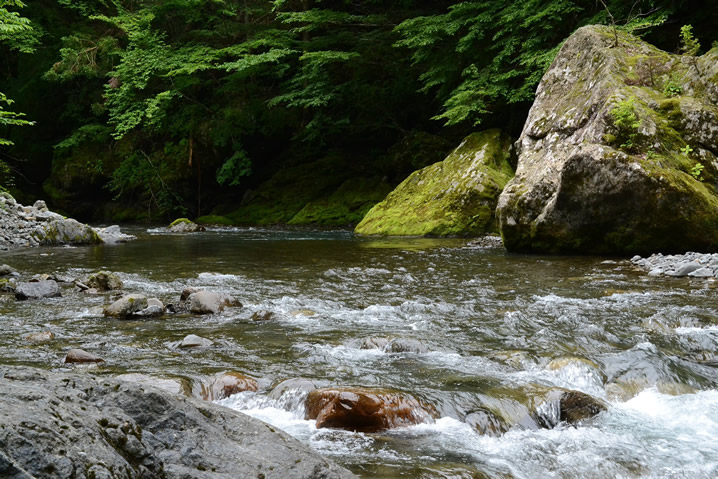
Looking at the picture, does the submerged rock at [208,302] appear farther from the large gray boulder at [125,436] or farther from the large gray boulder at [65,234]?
the large gray boulder at [65,234]

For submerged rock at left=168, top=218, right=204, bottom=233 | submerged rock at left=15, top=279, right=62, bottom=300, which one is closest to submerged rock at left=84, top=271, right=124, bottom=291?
submerged rock at left=15, top=279, right=62, bottom=300

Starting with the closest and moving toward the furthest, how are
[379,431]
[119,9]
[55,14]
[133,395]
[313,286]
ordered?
[133,395] < [379,431] < [313,286] < [119,9] < [55,14]

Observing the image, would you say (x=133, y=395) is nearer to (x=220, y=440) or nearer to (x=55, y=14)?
(x=220, y=440)

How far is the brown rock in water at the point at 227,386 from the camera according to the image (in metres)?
3.88

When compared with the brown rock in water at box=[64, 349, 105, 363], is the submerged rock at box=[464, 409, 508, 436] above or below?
below

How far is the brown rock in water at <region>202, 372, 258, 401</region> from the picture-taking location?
388cm

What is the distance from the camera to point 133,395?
2096 millimetres

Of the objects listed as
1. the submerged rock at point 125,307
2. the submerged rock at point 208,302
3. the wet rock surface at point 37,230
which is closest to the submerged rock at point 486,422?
the submerged rock at point 208,302

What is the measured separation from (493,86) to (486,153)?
1.83 m

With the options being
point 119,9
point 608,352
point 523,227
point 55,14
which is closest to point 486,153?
point 523,227

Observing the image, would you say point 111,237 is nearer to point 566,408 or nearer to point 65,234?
point 65,234

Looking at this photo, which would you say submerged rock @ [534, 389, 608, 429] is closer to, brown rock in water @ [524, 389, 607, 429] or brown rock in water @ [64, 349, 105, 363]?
brown rock in water @ [524, 389, 607, 429]

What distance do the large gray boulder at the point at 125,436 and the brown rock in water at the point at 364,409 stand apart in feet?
3.83

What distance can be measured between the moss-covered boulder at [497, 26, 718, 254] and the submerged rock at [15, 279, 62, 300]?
7.56 metres
